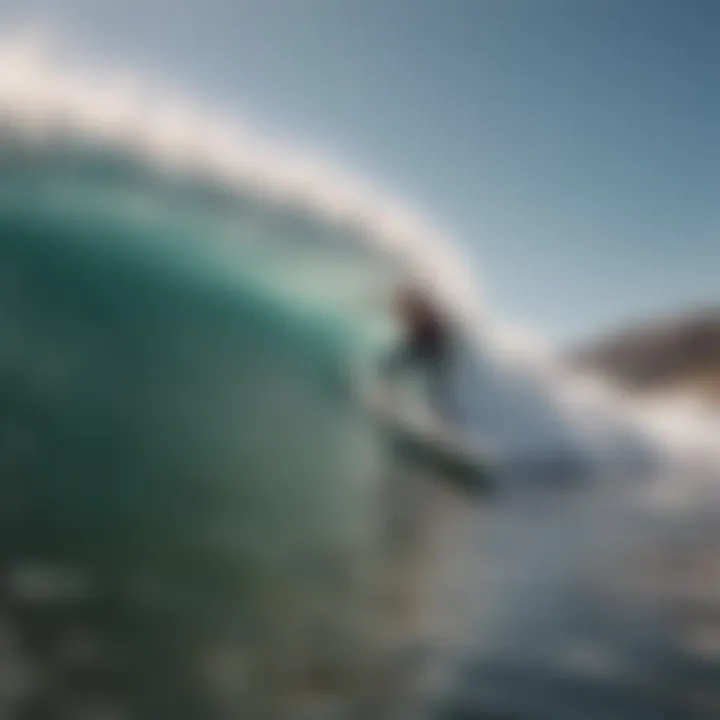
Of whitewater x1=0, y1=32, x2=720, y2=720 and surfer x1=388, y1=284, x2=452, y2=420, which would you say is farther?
surfer x1=388, y1=284, x2=452, y2=420

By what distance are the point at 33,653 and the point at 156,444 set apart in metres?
1.96

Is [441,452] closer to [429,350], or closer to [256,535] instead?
[429,350]

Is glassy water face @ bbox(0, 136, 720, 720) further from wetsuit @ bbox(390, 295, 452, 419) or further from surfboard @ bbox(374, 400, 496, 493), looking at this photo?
wetsuit @ bbox(390, 295, 452, 419)

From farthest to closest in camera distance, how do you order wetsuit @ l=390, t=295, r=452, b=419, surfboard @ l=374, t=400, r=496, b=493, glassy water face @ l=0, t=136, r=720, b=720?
wetsuit @ l=390, t=295, r=452, b=419 < surfboard @ l=374, t=400, r=496, b=493 < glassy water face @ l=0, t=136, r=720, b=720

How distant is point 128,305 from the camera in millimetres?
5211

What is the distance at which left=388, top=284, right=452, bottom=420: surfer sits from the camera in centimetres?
534

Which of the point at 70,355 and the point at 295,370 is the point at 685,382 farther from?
the point at 70,355

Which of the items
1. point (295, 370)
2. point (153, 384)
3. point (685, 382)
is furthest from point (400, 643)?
point (685, 382)

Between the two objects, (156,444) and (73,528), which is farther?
(156,444)

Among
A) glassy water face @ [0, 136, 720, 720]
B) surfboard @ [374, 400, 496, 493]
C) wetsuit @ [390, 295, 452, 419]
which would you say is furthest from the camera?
wetsuit @ [390, 295, 452, 419]

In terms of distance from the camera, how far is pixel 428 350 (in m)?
5.36

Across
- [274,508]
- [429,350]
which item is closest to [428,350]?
[429,350]

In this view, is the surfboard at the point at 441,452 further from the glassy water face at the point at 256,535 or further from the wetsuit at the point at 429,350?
the wetsuit at the point at 429,350

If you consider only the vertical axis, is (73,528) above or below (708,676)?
above
